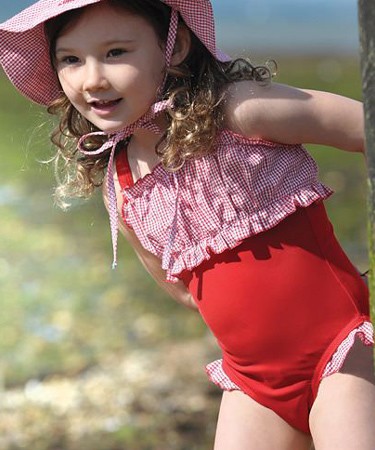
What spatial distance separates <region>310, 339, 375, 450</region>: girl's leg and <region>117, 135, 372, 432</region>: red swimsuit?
0.14 feet

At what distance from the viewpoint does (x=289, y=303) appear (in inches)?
111

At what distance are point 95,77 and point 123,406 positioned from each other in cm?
257

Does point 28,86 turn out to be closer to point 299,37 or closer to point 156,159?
point 156,159

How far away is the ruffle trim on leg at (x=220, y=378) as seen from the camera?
299cm

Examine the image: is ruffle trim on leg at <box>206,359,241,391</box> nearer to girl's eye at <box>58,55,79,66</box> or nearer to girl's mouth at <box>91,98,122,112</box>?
girl's mouth at <box>91,98,122,112</box>

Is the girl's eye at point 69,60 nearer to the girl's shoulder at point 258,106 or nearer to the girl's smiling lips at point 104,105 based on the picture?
the girl's smiling lips at point 104,105

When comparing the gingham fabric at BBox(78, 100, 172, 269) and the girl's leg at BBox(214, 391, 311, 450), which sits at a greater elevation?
the gingham fabric at BBox(78, 100, 172, 269)

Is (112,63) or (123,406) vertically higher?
(112,63)

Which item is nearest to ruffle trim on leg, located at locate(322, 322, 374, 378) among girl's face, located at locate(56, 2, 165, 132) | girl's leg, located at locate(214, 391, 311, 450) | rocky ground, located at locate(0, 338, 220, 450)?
girl's leg, located at locate(214, 391, 311, 450)

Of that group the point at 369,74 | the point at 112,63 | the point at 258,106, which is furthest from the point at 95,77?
the point at 369,74

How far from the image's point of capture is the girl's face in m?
2.75

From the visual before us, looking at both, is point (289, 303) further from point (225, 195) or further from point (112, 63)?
point (112, 63)

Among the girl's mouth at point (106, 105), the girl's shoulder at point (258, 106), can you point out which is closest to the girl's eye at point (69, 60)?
the girl's mouth at point (106, 105)

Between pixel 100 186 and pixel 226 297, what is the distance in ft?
1.61
